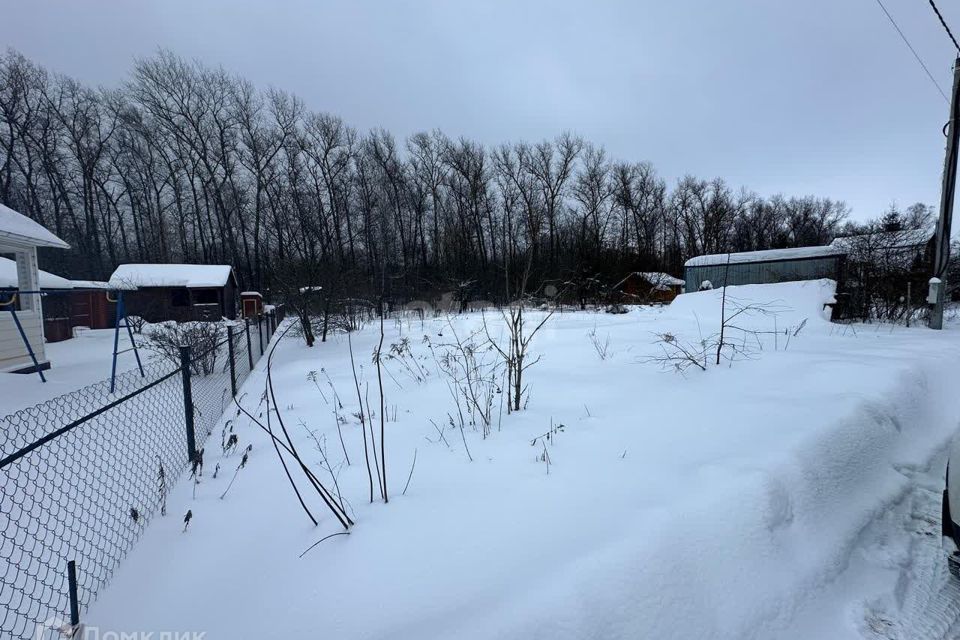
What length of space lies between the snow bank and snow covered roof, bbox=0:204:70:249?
40.2 feet

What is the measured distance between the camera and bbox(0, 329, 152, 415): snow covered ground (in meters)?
6.25

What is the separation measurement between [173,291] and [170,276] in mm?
754

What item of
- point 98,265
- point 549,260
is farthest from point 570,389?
point 98,265

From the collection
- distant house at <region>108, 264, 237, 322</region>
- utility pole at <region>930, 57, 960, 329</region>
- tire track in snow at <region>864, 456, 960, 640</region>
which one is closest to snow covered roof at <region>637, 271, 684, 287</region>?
utility pole at <region>930, 57, 960, 329</region>

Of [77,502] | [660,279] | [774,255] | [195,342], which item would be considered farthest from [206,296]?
[774,255]

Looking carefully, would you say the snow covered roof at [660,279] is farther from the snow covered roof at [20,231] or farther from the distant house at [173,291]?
the snow covered roof at [20,231]

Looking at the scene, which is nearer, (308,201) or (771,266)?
(771,266)

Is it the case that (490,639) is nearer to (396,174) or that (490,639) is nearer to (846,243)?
(846,243)

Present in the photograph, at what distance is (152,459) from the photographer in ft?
11.9

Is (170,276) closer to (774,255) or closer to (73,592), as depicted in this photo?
(73,592)

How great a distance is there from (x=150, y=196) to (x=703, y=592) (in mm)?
40927

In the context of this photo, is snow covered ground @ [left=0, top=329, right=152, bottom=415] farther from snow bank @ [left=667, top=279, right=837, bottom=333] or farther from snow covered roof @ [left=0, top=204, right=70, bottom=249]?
snow bank @ [left=667, top=279, right=837, bottom=333]

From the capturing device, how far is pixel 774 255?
14211 mm

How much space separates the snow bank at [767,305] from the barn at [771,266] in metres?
1.19
